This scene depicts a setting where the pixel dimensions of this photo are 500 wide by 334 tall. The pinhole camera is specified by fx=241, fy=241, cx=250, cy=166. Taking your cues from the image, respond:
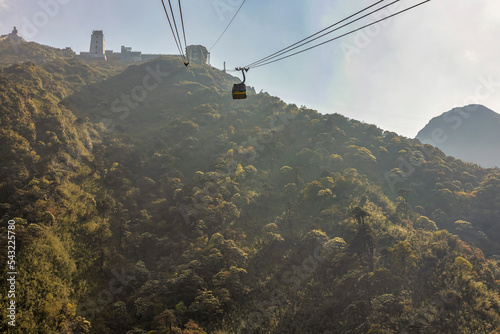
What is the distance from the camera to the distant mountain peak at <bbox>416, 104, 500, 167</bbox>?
14890 cm

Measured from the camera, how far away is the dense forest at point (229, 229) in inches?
951

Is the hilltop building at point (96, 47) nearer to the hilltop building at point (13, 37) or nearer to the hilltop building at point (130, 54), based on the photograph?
the hilltop building at point (130, 54)

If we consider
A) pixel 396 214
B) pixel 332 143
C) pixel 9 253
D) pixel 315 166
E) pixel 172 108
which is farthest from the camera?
pixel 172 108

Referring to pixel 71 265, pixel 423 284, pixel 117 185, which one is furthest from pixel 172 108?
pixel 423 284

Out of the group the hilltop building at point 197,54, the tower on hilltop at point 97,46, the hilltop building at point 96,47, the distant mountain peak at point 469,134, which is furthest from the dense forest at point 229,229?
the distant mountain peak at point 469,134

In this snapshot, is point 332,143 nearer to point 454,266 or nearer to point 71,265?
point 454,266

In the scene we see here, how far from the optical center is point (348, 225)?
35781mm

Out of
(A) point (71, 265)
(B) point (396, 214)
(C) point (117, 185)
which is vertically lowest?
(A) point (71, 265)

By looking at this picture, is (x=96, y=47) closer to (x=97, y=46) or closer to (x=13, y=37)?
(x=97, y=46)

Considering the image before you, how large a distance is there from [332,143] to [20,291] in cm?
5977

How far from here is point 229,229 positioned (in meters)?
36.6

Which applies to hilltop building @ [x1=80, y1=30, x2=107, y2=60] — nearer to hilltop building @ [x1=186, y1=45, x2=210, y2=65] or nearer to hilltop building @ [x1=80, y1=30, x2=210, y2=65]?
hilltop building @ [x1=80, y1=30, x2=210, y2=65]

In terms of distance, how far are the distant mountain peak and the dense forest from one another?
12143cm

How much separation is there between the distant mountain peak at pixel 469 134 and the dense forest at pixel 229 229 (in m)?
121
